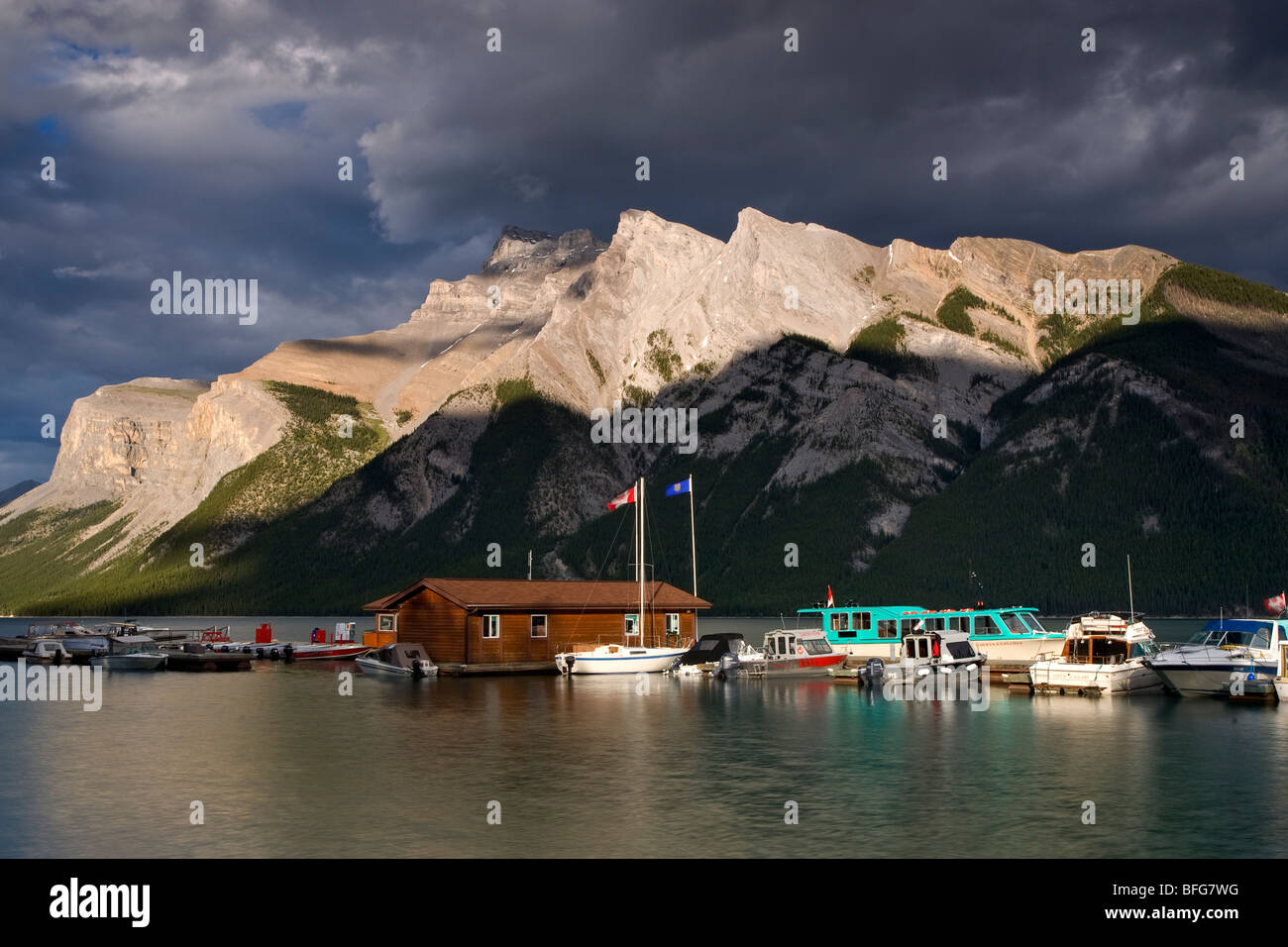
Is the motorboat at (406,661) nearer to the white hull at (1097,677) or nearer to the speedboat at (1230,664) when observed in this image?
the white hull at (1097,677)

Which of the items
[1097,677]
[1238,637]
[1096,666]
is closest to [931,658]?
[1096,666]

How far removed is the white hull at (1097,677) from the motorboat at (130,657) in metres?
73.4

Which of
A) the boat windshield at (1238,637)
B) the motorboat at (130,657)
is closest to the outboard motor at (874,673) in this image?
the boat windshield at (1238,637)

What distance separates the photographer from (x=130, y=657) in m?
98.2

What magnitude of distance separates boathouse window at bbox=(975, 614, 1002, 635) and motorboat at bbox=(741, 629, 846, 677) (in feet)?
31.9

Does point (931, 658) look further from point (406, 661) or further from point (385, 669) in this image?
point (385, 669)

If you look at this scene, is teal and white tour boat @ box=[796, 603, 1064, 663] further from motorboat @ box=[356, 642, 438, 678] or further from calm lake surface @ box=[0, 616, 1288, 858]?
motorboat @ box=[356, 642, 438, 678]

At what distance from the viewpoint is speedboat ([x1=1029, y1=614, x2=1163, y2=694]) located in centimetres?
6444

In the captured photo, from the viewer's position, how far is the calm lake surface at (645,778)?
93.8ft

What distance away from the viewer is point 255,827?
3012 cm

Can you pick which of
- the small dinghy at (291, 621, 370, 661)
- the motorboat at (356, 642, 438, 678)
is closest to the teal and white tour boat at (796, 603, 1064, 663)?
the motorboat at (356, 642, 438, 678)
